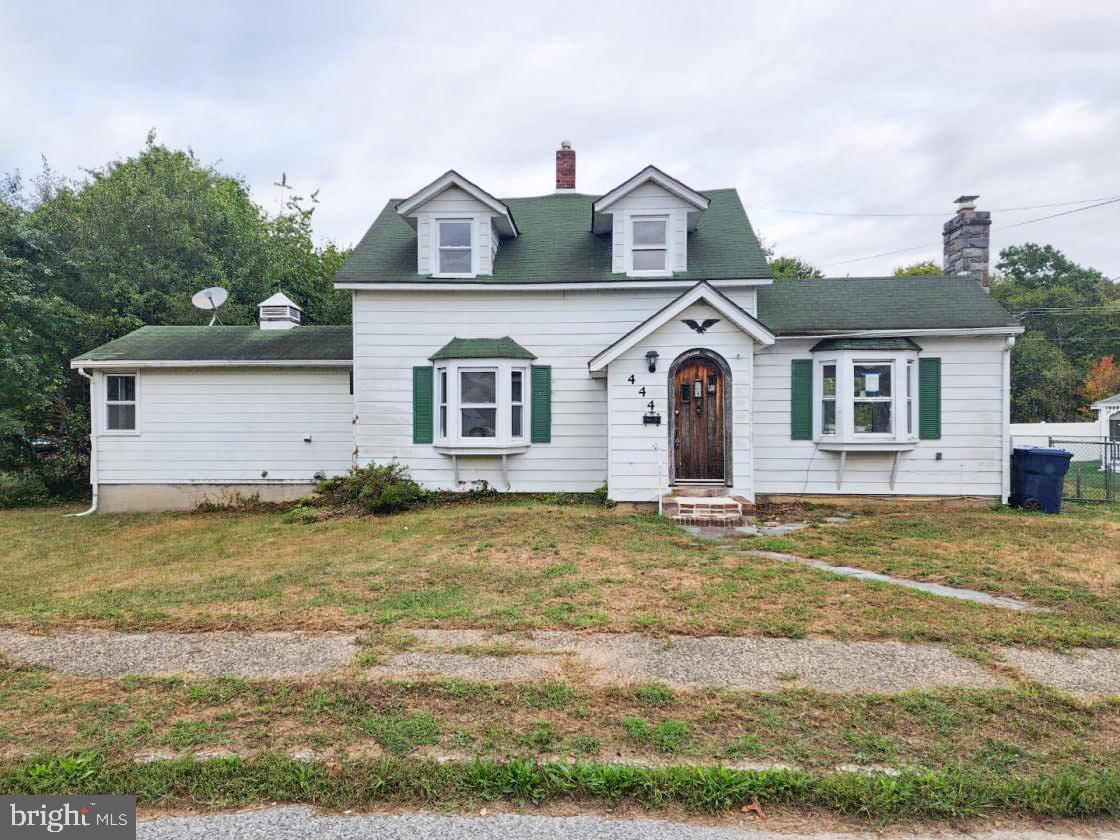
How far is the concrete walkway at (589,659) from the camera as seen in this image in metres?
3.50

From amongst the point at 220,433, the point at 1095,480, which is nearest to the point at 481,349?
the point at 220,433

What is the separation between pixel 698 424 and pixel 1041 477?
6221 mm

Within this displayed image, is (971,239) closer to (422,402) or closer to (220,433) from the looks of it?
(422,402)

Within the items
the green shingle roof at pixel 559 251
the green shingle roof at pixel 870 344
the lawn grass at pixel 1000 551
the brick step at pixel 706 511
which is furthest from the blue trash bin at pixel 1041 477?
the green shingle roof at pixel 559 251

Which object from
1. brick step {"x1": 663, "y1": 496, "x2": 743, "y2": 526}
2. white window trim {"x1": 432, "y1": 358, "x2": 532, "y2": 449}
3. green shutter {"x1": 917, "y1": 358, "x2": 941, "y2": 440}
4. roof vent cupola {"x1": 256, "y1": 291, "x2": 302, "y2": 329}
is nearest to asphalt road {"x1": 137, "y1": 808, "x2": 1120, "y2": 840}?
brick step {"x1": 663, "y1": 496, "x2": 743, "y2": 526}

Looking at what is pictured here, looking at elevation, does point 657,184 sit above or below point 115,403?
above

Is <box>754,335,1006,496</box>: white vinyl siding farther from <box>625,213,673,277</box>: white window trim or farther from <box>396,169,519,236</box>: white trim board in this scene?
<box>396,169,519,236</box>: white trim board

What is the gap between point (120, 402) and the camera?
12180 mm

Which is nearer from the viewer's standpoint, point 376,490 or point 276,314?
point 376,490

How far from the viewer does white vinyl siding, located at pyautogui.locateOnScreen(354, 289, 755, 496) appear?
11.1 meters

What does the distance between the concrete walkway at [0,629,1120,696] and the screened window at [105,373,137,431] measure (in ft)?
31.7

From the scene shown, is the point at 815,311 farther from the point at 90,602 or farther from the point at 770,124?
the point at 90,602

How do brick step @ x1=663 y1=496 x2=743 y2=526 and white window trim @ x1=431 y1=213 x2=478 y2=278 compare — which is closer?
brick step @ x1=663 y1=496 x2=743 y2=526

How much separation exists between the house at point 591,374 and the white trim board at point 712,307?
0.04 meters
